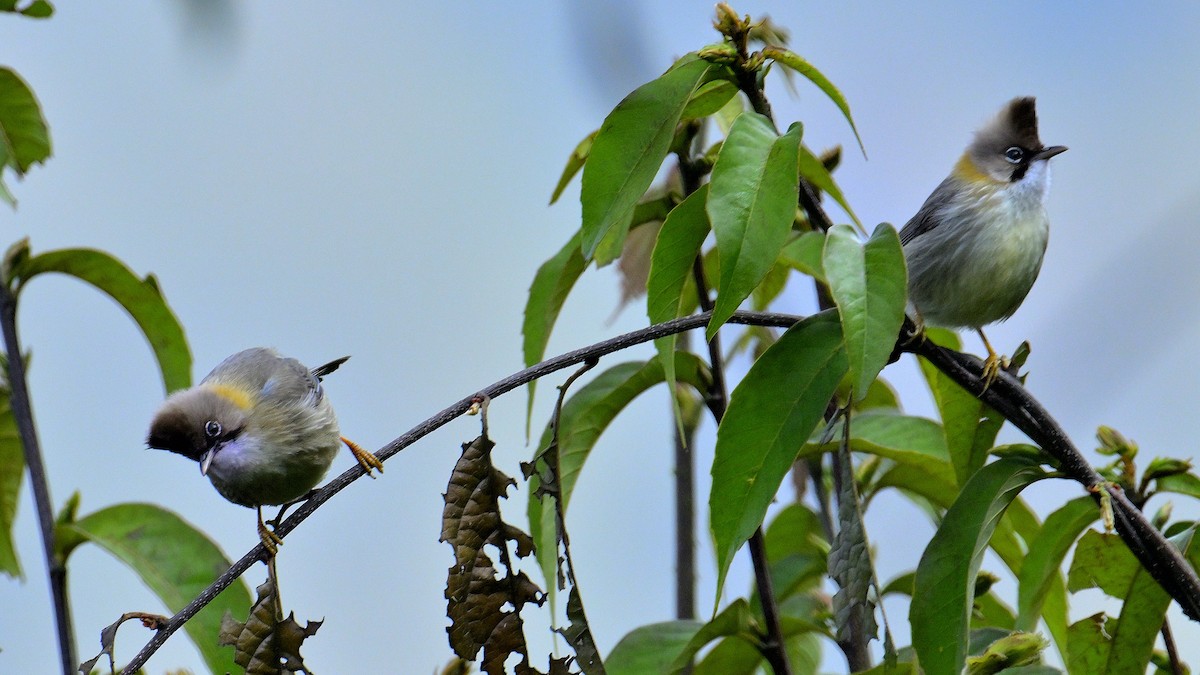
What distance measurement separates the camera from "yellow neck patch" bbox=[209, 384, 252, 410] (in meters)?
2.48

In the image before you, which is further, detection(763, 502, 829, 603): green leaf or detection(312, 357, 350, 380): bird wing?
detection(312, 357, 350, 380): bird wing

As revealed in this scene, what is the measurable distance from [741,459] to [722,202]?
28cm

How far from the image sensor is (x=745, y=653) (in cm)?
169

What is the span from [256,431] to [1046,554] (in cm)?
163

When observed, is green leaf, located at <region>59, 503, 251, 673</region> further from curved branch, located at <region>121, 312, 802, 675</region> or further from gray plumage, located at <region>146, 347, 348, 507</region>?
curved branch, located at <region>121, 312, 802, 675</region>

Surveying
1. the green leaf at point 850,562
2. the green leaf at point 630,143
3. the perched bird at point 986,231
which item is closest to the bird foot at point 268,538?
the green leaf at point 630,143

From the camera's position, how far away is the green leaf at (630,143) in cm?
126

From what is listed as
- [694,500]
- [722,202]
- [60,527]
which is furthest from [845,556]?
[60,527]

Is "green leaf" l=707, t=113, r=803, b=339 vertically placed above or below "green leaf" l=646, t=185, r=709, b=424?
below

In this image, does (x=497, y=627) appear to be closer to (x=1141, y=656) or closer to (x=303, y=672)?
(x=303, y=672)

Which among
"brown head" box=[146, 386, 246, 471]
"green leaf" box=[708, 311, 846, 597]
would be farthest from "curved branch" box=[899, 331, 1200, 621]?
"brown head" box=[146, 386, 246, 471]

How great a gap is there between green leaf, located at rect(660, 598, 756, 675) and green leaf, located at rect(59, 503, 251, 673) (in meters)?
0.75

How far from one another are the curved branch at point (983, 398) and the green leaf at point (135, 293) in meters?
1.00

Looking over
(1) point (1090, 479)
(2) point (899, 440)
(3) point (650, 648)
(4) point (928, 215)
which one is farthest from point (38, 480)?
(4) point (928, 215)
